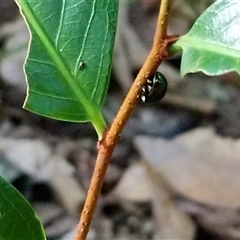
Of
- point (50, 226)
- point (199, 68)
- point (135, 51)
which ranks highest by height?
point (199, 68)

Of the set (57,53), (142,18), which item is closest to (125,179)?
(142,18)

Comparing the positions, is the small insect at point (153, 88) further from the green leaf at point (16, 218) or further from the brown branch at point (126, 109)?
the green leaf at point (16, 218)

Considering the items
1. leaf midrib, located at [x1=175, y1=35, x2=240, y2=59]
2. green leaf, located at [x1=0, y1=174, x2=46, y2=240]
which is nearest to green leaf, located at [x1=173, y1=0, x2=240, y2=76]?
leaf midrib, located at [x1=175, y1=35, x2=240, y2=59]

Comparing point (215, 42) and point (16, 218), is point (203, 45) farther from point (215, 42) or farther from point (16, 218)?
point (16, 218)

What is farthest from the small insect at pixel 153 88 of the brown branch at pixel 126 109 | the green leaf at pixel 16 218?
the green leaf at pixel 16 218

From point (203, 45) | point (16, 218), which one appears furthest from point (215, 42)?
point (16, 218)

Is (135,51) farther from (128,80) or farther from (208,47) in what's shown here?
(208,47)
